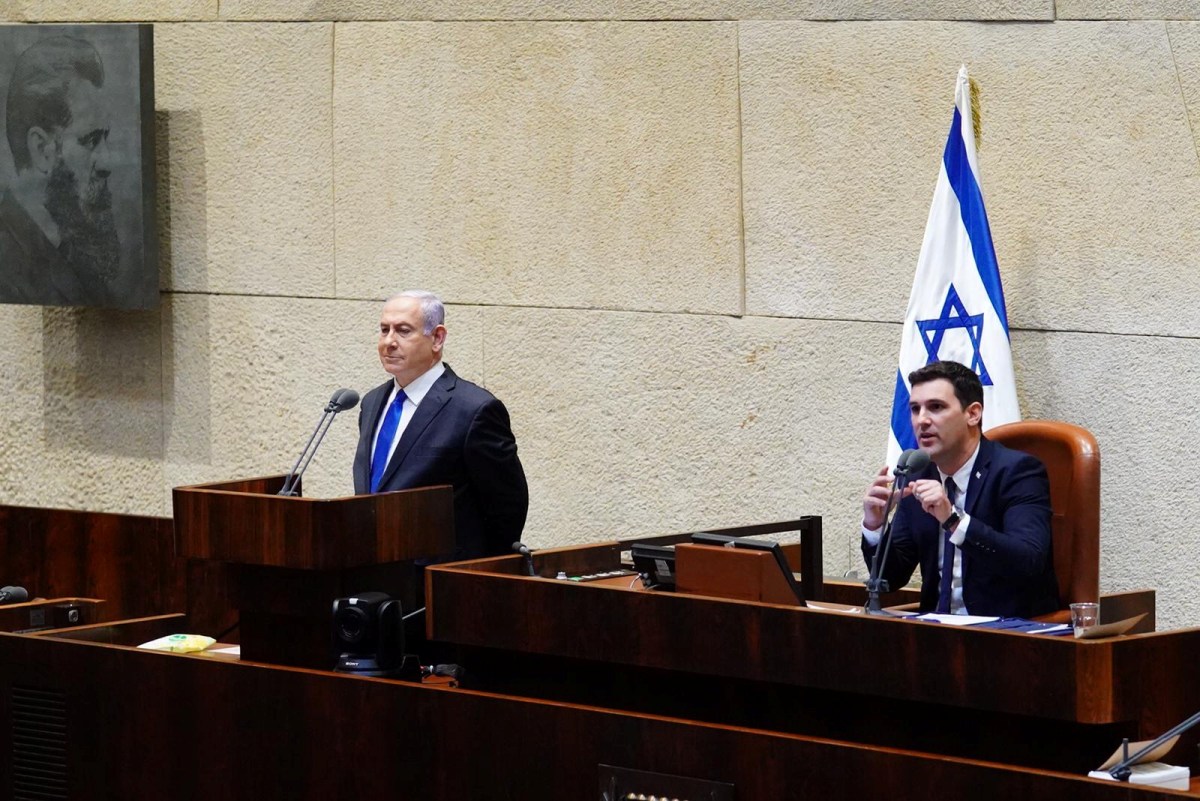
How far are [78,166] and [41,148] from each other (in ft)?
0.61

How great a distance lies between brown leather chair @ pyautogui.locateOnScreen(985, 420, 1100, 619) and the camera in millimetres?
4164

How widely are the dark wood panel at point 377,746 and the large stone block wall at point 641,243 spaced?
1.98 metres

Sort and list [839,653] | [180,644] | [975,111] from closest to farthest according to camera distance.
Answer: [839,653], [180,644], [975,111]

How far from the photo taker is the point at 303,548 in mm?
4234

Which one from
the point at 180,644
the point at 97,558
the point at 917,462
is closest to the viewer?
the point at 917,462

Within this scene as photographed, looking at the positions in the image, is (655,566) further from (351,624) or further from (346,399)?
(346,399)

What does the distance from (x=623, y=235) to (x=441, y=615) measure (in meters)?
2.18

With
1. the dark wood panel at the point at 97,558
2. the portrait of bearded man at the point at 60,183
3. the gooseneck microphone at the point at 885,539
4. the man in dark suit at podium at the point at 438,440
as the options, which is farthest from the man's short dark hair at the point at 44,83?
the gooseneck microphone at the point at 885,539

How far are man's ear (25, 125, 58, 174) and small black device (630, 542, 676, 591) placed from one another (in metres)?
3.74

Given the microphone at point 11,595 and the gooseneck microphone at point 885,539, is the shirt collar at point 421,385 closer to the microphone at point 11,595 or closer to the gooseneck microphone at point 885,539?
the microphone at point 11,595

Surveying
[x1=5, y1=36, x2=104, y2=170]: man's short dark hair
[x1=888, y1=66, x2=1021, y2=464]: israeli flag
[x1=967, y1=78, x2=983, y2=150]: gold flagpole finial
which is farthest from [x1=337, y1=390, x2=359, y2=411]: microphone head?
[x1=5, y1=36, x2=104, y2=170]: man's short dark hair

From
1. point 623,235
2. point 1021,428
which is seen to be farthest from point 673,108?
point 1021,428

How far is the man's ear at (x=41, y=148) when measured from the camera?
22.4ft

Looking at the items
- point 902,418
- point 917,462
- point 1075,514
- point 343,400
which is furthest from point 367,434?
point 1075,514
